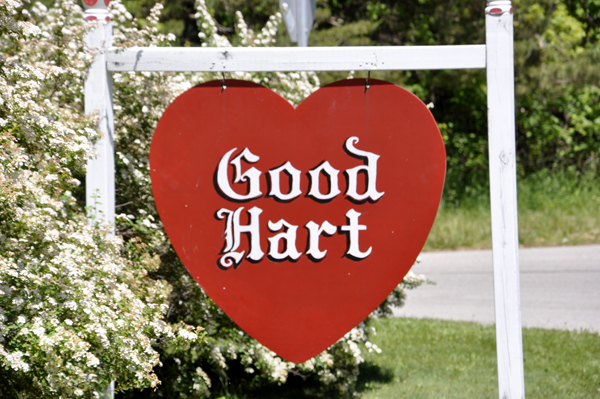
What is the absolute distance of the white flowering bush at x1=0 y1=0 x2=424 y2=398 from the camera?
250 cm

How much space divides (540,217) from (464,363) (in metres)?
6.15

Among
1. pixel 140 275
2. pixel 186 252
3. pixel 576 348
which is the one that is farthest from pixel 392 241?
pixel 576 348

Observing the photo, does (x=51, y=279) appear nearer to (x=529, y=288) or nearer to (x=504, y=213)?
(x=504, y=213)

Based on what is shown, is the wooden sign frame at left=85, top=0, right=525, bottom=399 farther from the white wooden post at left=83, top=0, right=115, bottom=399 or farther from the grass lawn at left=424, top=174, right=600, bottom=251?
the grass lawn at left=424, top=174, right=600, bottom=251

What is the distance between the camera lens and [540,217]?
1068 centimetres

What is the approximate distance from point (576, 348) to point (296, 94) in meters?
3.16

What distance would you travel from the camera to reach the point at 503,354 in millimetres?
2973

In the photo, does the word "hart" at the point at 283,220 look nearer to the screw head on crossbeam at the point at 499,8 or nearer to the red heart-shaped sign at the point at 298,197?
the red heart-shaped sign at the point at 298,197

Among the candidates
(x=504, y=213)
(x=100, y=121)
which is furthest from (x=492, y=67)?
(x=100, y=121)

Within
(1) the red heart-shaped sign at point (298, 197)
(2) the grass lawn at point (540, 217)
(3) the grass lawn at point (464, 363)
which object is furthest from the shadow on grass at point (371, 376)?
(2) the grass lawn at point (540, 217)

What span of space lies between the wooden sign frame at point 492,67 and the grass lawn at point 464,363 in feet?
5.44

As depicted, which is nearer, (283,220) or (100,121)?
(283,220)

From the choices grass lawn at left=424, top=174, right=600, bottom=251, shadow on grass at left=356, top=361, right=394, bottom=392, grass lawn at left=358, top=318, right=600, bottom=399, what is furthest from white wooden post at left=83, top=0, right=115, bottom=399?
grass lawn at left=424, top=174, right=600, bottom=251

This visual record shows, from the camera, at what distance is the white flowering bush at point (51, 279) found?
245cm
